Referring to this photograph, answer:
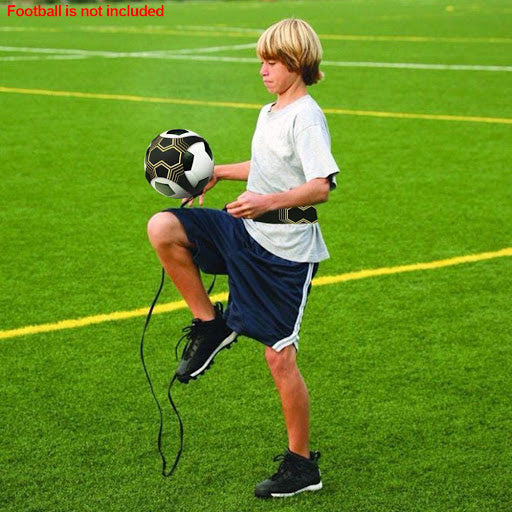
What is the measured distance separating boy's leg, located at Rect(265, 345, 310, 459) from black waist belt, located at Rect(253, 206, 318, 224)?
449mm

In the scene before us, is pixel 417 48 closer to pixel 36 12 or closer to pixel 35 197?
pixel 35 197

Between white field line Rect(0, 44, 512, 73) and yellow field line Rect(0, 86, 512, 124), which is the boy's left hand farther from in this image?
white field line Rect(0, 44, 512, 73)

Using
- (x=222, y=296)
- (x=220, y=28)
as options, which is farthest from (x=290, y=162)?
(x=220, y=28)

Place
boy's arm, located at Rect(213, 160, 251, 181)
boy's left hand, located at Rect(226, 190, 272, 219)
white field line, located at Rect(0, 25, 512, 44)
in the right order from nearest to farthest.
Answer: boy's left hand, located at Rect(226, 190, 272, 219) < boy's arm, located at Rect(213, 160, 251, 181) < white field line, located at Rect(0, 25, 512, 44)

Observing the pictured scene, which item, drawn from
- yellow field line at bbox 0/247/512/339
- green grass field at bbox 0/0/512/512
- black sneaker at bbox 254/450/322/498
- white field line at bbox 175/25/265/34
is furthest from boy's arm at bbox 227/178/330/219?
white field line at bbox 175/25/265/34

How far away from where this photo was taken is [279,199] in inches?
146

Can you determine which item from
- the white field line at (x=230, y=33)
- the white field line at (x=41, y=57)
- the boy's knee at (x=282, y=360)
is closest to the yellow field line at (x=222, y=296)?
the boy's knee at (x=282, y=360)

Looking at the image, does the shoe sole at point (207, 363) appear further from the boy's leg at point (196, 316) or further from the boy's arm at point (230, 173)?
the boy's arm at point (230, 173)

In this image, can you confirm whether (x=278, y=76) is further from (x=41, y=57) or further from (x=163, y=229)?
(x=41, y=57)

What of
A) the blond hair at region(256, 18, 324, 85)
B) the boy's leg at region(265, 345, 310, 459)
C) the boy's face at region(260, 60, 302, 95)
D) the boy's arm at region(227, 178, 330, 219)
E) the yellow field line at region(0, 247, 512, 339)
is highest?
the blond hair at region(256, 18, 324, 85)

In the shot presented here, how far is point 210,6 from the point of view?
4350 cm

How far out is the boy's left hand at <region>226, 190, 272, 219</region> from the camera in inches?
144

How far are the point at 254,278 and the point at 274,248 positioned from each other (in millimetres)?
128

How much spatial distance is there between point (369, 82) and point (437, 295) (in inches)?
410
